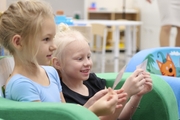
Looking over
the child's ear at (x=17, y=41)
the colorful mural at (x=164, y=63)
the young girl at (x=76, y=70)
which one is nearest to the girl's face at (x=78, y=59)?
the young girl at (x=76, y=70)

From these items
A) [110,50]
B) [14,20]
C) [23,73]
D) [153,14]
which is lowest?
[110,50]

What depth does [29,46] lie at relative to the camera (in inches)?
50.7

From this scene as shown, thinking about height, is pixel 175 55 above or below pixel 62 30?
below

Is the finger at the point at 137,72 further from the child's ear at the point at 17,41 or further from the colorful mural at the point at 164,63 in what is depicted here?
the colorful mural at the point at 164,63

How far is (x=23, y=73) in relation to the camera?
133cm

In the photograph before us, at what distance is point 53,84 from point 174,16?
7.65 feet

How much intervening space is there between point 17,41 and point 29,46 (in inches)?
1.8

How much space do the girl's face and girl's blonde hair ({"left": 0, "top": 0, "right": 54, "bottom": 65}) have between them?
25 centimetres

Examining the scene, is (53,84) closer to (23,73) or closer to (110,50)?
(23,73)

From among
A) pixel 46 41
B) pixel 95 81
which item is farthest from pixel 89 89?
pixel 46 41

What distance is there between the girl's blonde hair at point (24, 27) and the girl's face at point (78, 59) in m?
0.25

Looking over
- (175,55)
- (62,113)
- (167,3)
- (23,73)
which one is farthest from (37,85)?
(167,3)

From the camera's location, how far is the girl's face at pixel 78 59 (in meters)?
1.53

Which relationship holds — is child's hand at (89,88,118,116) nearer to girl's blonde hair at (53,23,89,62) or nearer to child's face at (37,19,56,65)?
child's face at (37,19,56,65)
